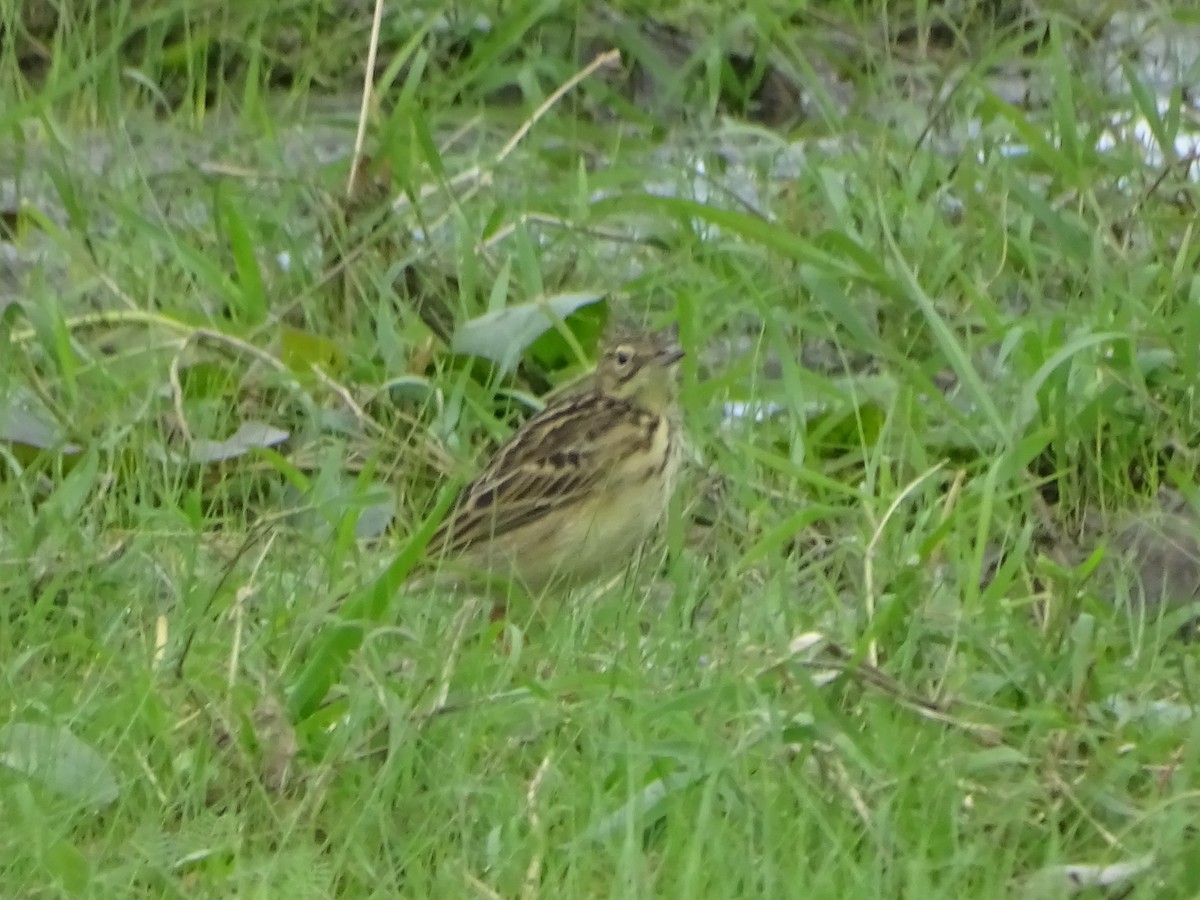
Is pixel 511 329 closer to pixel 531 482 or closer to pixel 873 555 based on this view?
pixel 531 482

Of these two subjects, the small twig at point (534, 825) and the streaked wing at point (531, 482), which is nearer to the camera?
the small twig at point (534, 825)

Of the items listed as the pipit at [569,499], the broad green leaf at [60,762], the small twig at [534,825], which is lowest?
the pipit at [569,499]

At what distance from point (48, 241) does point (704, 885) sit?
4081mm

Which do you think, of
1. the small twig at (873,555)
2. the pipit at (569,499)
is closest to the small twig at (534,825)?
the small twig at (873,555)

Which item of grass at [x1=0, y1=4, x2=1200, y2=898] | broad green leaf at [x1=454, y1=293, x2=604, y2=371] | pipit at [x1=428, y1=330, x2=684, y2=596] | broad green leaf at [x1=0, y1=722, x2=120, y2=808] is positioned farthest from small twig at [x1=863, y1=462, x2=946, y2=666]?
broad green leaf at [x1=0, y1=722, x2=120, y2=808]

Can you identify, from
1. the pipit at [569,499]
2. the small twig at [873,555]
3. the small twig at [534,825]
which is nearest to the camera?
the small twig at [534,825]

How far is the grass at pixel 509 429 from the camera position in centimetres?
476

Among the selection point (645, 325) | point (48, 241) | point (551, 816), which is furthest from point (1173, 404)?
point (48, 241)

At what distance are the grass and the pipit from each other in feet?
0.47

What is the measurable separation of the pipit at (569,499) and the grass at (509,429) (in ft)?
0.47

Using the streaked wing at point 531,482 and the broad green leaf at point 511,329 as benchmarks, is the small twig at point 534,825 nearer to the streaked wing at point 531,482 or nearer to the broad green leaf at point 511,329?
the streaked wing at point 531,482

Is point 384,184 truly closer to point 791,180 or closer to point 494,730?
point 791,180

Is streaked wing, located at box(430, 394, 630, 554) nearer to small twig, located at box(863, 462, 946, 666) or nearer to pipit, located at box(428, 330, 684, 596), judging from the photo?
pipit, located at box(428, 330, 684, 596)

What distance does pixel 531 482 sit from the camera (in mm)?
6332
